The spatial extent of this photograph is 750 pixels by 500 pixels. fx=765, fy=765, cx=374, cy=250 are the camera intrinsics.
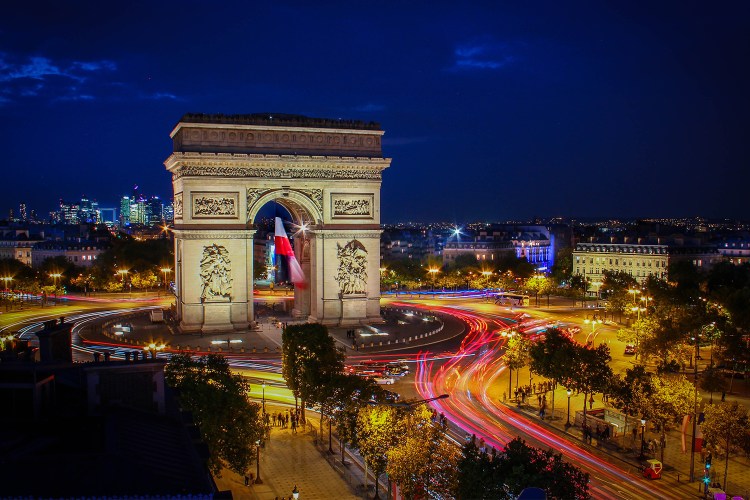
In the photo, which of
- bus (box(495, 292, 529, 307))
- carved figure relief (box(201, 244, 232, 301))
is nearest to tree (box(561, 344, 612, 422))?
carved figure relief (box(201, 244, 232, 301))

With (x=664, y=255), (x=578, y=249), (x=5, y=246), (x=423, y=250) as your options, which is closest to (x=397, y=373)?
(x=664, y=255)

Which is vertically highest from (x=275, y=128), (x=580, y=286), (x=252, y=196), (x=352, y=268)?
(x=275, y=128)

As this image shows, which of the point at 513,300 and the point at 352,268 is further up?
Result: the point at 352,268

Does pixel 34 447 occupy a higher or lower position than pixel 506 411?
higher

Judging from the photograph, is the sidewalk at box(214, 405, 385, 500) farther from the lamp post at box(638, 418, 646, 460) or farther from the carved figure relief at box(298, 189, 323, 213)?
the carved figure relief at box(298, 189, 323, 213)

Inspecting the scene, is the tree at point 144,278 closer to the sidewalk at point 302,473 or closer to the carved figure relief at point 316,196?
the carved figure relief at point 316,196

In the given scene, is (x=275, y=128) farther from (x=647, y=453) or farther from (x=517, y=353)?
(x=647, y=453)

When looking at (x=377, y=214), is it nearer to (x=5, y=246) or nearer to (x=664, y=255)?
(x=664, y=255)

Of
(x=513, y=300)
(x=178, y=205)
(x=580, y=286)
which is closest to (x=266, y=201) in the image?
(x=178, y=205)
